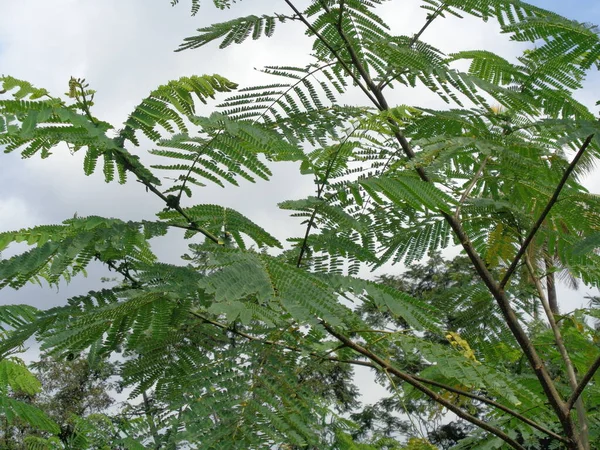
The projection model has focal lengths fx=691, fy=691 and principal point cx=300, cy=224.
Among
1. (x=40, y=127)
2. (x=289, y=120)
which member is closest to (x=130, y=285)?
(x=40, y=127)

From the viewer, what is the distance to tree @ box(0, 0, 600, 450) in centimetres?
170

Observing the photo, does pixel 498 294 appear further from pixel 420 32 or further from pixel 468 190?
pixel 420 32

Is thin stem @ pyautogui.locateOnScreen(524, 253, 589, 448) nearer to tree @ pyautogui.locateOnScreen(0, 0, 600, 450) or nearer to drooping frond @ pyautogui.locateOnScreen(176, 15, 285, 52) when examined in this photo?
tree @ pyautogui.locateOnScreen(0, 0, 600, 450)

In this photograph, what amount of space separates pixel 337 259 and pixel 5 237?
1044 millimetres

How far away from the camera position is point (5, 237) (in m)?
1.91

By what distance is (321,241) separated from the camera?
7.44 ft

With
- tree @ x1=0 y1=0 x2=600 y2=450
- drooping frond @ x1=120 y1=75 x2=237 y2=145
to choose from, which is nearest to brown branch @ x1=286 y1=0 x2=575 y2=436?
tree @ x1=0 y1=0 x2=600 y2=450

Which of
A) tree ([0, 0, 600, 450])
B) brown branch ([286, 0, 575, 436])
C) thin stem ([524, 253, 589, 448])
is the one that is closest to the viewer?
tree ([0, 0, 600, 450])

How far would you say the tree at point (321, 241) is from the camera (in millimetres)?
1696

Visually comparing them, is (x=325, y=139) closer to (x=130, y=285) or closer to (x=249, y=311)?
(x=130, y=285)

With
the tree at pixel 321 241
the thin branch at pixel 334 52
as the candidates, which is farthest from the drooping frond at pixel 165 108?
the thin branch at pixel 334 52

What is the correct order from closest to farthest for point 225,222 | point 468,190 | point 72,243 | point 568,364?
point 72,243 → point 225,222 → point 468,190 → point 568,364

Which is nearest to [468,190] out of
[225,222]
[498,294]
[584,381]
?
[498,294]

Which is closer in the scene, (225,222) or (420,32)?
(225,222)
